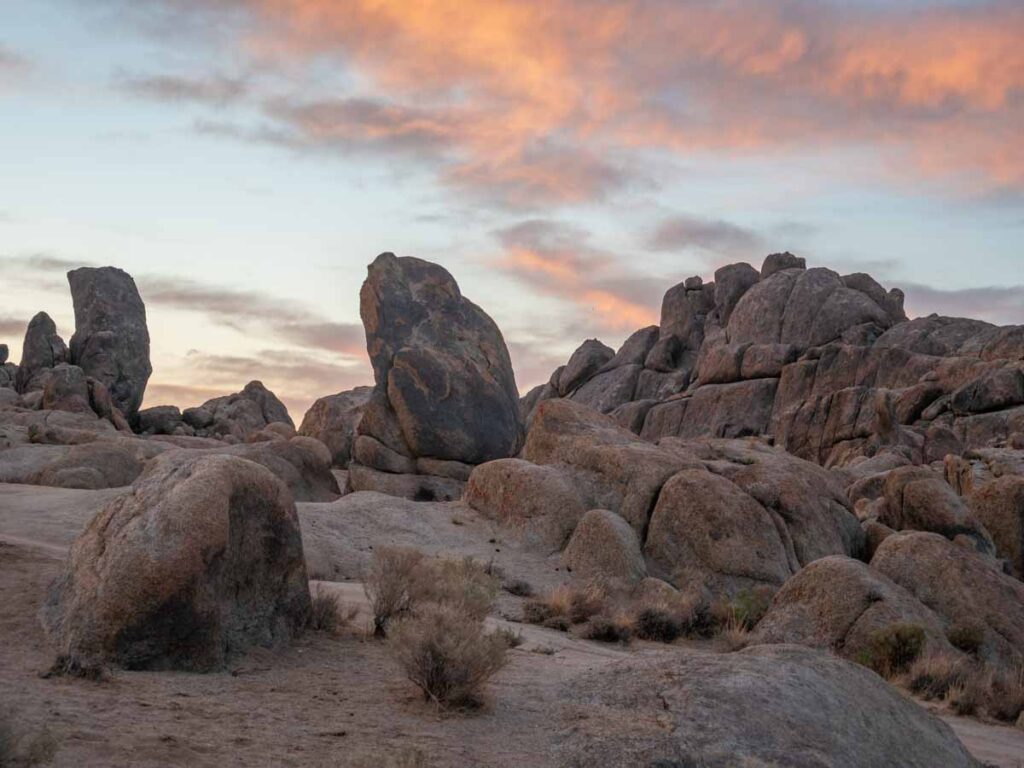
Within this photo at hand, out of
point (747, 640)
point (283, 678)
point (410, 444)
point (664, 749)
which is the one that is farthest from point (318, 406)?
point (664, 749)

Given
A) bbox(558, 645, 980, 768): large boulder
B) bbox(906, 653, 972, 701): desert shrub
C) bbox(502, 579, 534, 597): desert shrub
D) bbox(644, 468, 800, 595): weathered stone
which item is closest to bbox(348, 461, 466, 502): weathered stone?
bbox(644, 468, 800, 595): weathered stone

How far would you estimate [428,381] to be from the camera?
40.3 m

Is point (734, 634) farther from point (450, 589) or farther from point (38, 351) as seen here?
point (38, 351)

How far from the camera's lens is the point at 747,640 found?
61.4 ft

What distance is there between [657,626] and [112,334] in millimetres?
61415

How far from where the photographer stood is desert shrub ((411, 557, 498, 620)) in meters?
12.7

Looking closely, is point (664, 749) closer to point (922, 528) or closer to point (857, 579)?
point (857, 579)

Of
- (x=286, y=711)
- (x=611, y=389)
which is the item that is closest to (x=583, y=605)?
(x=286, y=711)

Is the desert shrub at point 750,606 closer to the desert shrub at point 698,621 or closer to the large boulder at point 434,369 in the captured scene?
the desert shrub at point 698,621

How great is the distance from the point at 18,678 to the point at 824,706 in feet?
24.4

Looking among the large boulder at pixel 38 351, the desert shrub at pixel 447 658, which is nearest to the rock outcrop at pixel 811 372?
the large boulder at pixel 38 351

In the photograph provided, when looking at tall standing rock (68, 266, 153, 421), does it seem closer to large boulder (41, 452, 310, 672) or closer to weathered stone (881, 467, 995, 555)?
weathered stone (881, 467, 995, 555)

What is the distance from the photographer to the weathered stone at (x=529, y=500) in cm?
2477

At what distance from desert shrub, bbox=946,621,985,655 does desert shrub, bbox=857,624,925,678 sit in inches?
98.1
